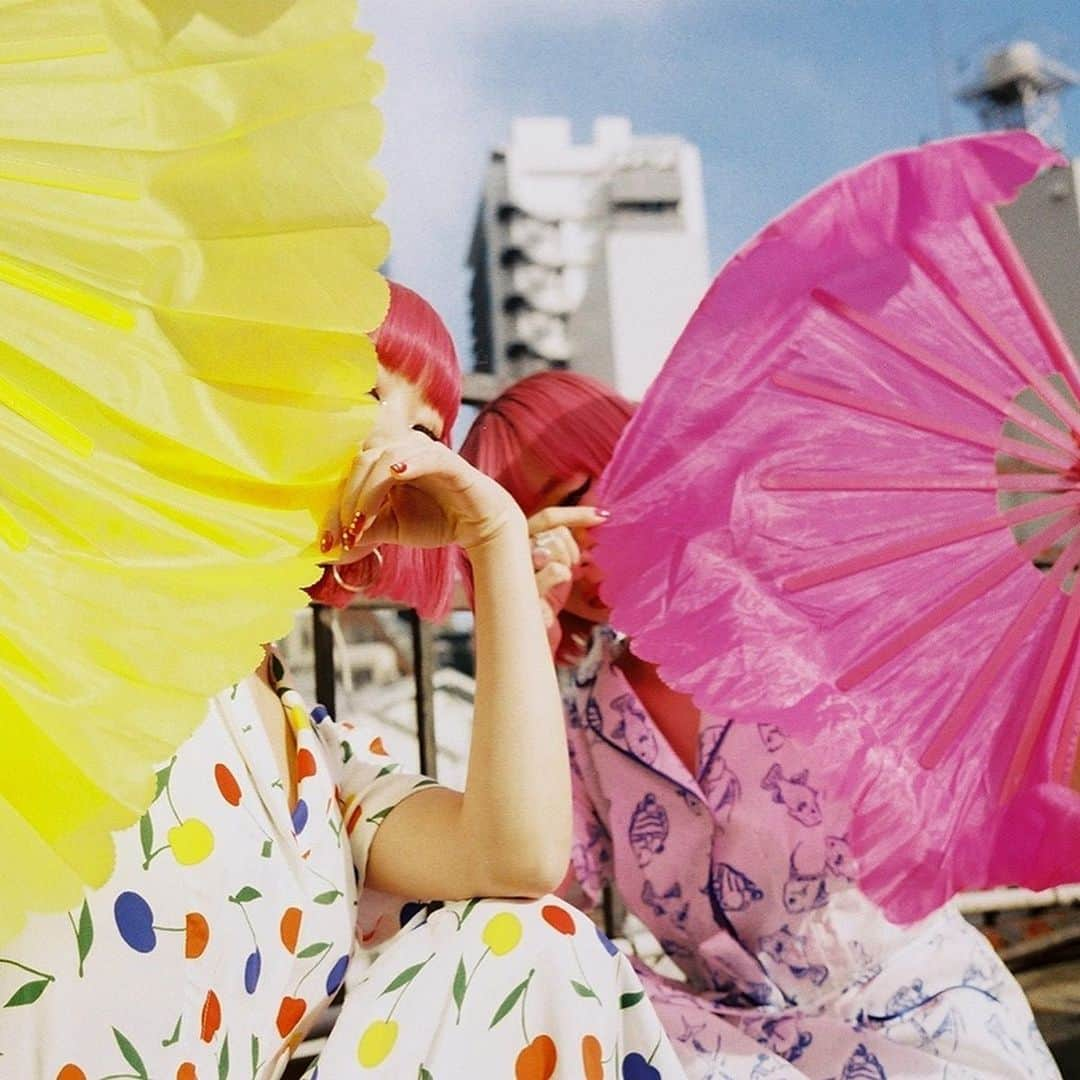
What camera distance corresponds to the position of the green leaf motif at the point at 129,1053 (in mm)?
743

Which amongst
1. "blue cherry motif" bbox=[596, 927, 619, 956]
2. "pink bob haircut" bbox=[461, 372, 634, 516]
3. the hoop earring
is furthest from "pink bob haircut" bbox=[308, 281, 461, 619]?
"blue cherry motif" bbox=[596, 927, 619, 956]

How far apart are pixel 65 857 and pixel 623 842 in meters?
0.93

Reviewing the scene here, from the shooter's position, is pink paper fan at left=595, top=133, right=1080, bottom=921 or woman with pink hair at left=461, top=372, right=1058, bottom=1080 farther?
woman with pink hair at left=461, top=372, right=1058, bottom=1080

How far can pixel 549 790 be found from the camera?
91cm

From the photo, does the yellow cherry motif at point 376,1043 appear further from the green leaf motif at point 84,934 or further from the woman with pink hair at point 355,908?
the green leaf motif at point 84,934

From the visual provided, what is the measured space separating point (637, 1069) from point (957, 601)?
0.58 m

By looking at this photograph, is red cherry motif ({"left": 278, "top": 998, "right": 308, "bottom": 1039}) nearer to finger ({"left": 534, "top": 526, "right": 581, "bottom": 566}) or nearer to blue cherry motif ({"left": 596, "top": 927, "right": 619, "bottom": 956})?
blue cherry motif ({"left": 596, "top": 927, "right": 619, "bottom": 956})

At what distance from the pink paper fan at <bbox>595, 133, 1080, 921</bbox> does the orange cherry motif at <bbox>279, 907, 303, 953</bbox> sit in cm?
46

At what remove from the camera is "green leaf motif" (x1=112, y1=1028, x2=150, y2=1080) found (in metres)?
0.74

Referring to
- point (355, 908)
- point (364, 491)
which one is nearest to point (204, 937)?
point (355, 908)

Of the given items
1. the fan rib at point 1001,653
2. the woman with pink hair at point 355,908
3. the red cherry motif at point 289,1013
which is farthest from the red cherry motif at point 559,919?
the fan rib at point 1001,653

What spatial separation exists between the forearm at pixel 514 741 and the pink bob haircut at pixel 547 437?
1.63 feet

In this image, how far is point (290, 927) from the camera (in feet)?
2.84

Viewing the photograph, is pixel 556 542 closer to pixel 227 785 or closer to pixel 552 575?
pixel 552 575
